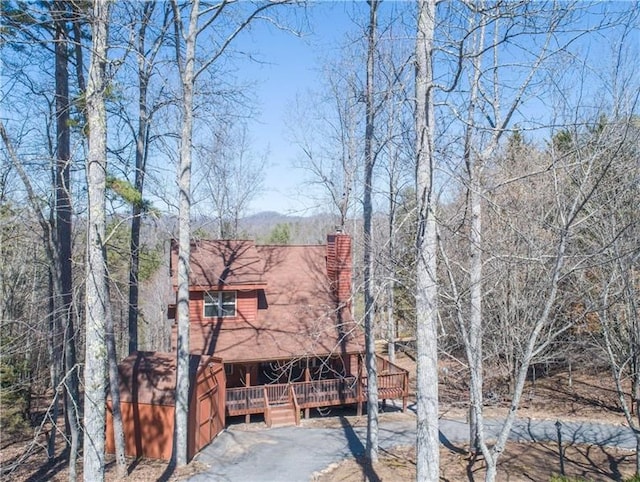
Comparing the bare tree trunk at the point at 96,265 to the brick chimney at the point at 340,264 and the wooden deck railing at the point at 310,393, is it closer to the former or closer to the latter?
the wooden deck railing at the point at 310,393

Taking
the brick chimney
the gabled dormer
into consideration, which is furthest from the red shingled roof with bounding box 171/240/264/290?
the brick chimney

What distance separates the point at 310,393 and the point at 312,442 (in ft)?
8.53

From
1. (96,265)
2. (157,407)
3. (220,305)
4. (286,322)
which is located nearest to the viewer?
(96,265)

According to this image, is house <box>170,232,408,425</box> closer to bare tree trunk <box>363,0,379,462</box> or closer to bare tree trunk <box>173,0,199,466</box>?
bare tree trunk <box>363,0,379,462</box>

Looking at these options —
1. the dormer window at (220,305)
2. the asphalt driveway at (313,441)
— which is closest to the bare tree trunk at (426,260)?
the asphalt driveway at (313,441)

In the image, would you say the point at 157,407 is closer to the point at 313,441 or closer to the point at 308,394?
the point at 313,441

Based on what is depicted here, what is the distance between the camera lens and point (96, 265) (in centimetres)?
643

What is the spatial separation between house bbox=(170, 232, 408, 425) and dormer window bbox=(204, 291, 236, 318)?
35 mm

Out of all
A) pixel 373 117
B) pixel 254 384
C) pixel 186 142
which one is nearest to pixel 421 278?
pixel 373 117

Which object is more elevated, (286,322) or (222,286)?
(222,286)

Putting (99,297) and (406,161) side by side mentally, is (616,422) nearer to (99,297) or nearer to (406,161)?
(406,161)

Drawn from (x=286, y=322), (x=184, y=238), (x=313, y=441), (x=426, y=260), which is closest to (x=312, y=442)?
(x=313, y=441)

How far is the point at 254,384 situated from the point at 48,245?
836cm

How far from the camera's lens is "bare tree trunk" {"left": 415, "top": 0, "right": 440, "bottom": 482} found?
18.4 feet
